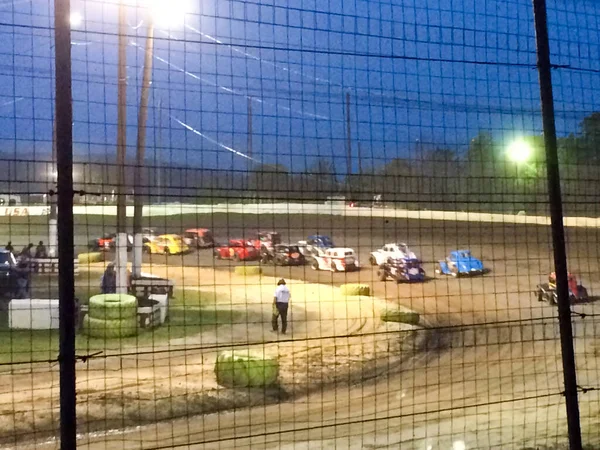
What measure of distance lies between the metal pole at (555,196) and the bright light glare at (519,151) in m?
0.66

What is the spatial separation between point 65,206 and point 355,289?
17432mm

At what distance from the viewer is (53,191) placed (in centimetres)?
315

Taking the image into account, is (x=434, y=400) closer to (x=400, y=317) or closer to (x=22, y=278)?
(x=400, y=317)

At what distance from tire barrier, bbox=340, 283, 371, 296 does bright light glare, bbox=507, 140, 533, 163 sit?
45.5 feet

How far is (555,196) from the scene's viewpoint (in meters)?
4.25

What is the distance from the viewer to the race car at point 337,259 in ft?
76.5

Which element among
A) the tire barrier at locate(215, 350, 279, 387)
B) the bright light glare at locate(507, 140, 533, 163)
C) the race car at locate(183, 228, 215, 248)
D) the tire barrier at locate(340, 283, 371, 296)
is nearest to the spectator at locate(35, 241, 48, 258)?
the race car at locate(183, 228, 215, 248)

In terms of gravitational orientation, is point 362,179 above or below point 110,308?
above

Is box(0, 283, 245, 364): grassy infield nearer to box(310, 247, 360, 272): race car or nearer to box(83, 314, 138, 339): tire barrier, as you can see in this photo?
box(83, 314, 138, 339): tire barrier

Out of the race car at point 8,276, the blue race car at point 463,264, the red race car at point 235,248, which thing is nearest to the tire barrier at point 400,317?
the blue race car at point 463,264

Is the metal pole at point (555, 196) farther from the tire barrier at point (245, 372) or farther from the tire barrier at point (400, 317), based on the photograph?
the tire barrier at point (400, 317)

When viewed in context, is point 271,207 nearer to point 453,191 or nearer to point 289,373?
point 453,191

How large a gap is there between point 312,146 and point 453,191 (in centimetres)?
132

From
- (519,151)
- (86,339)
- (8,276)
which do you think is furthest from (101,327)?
(519,151)
